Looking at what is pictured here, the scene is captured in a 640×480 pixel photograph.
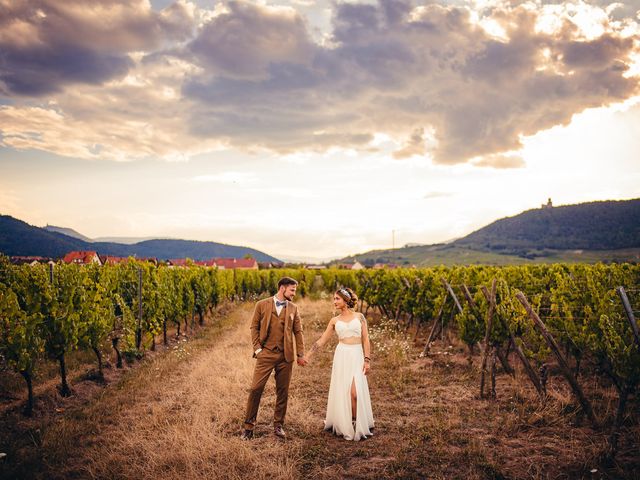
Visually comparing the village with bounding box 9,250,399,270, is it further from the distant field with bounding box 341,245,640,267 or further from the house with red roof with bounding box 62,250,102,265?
the distant field with bounding box 341,245,640,267

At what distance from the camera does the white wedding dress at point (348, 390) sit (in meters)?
6.43

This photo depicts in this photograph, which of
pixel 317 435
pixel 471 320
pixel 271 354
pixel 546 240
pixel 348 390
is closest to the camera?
pixel 271 354

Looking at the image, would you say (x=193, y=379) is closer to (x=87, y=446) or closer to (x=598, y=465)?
(x=87, y=446)

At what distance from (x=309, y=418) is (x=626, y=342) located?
513 cm

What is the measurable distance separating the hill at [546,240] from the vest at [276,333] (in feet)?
399

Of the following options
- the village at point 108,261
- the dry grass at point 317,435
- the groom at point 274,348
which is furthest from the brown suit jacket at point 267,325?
the village at point 108,261

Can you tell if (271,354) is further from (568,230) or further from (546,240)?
(568,230)

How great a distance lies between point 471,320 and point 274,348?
229 inches

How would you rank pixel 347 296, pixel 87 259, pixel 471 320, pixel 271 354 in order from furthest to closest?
pixel 87 259
pixel 471 320
pixel 347 296
pixel 271 354

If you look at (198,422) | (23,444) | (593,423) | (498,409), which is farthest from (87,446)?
(593,423)

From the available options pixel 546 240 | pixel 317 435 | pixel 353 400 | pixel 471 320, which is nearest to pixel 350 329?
pixel 353 400

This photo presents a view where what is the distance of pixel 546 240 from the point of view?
154875 mm

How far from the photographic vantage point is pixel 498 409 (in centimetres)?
775

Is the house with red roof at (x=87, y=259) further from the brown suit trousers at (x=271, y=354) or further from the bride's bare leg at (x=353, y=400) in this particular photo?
the bride's bare leg at (x=353, y=400)
